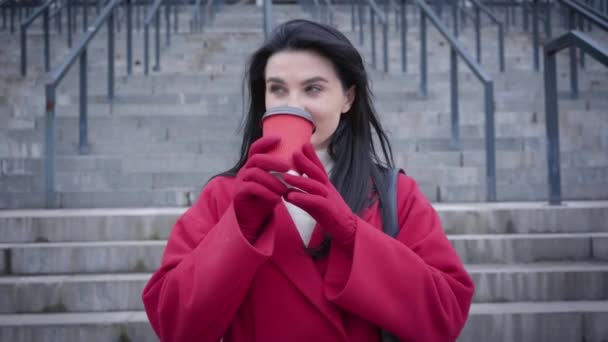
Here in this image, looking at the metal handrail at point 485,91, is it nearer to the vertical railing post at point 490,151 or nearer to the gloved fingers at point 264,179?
the vertical railing post at point 490,151

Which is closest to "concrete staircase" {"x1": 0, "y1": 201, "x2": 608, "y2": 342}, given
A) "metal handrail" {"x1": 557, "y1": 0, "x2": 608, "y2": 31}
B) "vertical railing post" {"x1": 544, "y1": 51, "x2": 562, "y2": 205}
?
"vertical railing post" {"x1": 544, "y1": 51, "x2": 562, "y2": 205}

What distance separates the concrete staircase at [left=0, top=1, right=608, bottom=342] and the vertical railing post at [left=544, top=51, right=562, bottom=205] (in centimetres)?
19

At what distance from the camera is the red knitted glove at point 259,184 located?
1109 millimetres

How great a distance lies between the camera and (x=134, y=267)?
3.07 m

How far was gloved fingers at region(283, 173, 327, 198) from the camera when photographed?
3.67 ft

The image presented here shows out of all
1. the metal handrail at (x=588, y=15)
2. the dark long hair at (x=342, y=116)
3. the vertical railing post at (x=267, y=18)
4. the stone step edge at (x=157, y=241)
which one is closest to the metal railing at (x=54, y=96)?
the stone step edge at (x=157, y=241)

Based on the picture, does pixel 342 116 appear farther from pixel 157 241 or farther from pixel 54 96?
pixel 54 96

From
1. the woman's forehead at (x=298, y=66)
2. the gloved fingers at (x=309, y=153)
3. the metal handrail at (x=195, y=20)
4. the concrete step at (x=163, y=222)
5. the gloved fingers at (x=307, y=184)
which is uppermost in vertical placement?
the metal handrail at (x=195, y=20)

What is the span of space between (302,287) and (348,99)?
589 millimetres

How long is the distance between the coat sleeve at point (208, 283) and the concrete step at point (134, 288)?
1595mm

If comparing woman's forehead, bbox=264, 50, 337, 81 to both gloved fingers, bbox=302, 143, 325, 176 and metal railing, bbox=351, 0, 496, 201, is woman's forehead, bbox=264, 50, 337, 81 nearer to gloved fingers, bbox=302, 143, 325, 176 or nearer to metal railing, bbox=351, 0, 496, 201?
gloved fingers, bbox=302, 143, 325, 176

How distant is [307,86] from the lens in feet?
4.63

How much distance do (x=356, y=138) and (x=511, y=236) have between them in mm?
2001

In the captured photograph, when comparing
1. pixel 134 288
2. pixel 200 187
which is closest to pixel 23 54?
pixel 200 187
